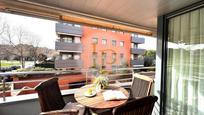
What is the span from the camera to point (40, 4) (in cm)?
177

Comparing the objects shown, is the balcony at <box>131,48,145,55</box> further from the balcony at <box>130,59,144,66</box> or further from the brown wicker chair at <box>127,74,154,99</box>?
the brown wicker chair at <box>127,74,154,99</box>

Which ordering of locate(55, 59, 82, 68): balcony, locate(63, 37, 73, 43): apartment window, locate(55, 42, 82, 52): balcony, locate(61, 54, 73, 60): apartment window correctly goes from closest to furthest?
locate(55, 59, 82, 68): balcony
locate(55, 42, 82, 52): balcony
locate(61, 54, 73, 60): apartment window
locate(63, 37, 73, 43): apartment window

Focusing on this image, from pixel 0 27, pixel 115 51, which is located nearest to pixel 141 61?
pixel 115 51

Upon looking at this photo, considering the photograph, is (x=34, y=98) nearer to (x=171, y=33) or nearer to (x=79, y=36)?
(x=171, y=33)

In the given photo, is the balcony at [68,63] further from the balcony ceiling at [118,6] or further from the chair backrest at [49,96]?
the balcony ceiling at [118,6]

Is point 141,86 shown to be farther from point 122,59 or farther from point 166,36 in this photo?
point 122,59

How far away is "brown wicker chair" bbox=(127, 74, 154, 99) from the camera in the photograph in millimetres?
2035

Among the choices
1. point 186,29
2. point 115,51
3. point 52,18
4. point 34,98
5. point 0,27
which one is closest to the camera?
point 186,29

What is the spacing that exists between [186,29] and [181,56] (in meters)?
0.41

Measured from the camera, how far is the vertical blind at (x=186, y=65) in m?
1.71

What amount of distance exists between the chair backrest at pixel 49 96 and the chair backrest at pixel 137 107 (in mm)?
1132

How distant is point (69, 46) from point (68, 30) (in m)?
1.02

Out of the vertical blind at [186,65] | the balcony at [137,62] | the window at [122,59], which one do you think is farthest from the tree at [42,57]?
the balcony at [137,62]

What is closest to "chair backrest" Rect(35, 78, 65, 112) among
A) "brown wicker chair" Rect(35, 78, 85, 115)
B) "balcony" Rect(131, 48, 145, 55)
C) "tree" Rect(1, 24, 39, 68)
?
"brown wicker chair" Rect(35, 78, 85, 115)
